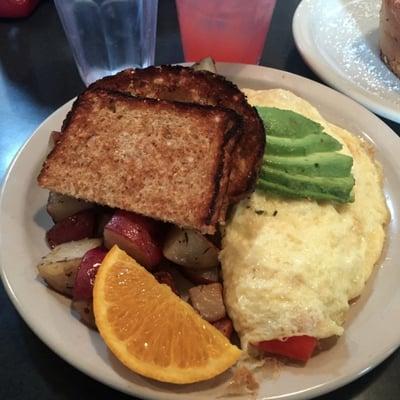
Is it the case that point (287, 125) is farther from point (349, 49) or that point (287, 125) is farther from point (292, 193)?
point (349, 49)

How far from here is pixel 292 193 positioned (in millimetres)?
1296

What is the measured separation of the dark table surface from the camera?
120cm

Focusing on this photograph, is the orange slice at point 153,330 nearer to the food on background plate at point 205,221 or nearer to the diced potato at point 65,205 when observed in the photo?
the food on background plate at point 205,221

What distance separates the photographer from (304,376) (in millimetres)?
1078

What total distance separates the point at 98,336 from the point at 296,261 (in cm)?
46

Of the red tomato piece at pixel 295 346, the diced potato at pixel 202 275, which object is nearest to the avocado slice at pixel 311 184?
the diced potato at pixel 202 275

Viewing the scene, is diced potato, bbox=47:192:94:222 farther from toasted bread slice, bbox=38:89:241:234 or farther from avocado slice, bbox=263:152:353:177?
avocado slice, bbox=263:152:353:177

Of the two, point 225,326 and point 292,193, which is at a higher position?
point 292,193

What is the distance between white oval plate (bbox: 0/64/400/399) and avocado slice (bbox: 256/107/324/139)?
28 cm

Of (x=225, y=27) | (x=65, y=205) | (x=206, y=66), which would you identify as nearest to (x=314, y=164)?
(x=206, y=66)

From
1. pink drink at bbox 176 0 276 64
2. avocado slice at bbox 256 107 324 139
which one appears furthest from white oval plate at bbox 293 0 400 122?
avocado slice at bbox 256 107 324 139

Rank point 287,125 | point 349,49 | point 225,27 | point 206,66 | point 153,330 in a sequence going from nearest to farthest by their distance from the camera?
point 153,330 → point 287,125 → point 206,66 → point 225,27 → point 349,49

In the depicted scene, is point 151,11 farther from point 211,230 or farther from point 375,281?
point 375,281

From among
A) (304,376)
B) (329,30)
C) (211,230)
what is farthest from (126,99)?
(329,30)
